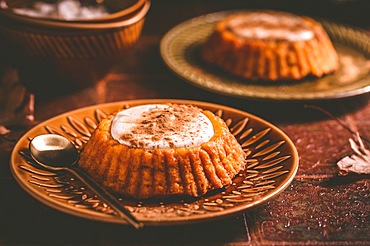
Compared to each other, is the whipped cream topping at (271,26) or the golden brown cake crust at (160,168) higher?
the golden brown cake crust at (160,168)

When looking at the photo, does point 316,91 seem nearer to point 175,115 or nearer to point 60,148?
point 175,115

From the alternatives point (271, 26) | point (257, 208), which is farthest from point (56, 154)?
point (271, 26)

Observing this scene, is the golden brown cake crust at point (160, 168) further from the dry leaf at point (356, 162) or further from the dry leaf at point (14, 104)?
the dry leaf at point (14, 104)

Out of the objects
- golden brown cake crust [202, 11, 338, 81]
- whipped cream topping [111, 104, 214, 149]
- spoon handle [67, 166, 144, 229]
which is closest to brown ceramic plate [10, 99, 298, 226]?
spoon handle [67, 166, 144, 229]

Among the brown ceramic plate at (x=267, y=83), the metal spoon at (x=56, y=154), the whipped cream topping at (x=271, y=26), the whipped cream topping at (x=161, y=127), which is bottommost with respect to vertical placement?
the brown ceramic plate at (x=267, y=83)

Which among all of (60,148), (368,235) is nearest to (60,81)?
(60,148)

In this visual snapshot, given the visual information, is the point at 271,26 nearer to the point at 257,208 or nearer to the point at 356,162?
the point at 356,162

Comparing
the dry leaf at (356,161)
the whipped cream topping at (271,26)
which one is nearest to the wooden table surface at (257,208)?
the dry leaf at (356,161)
